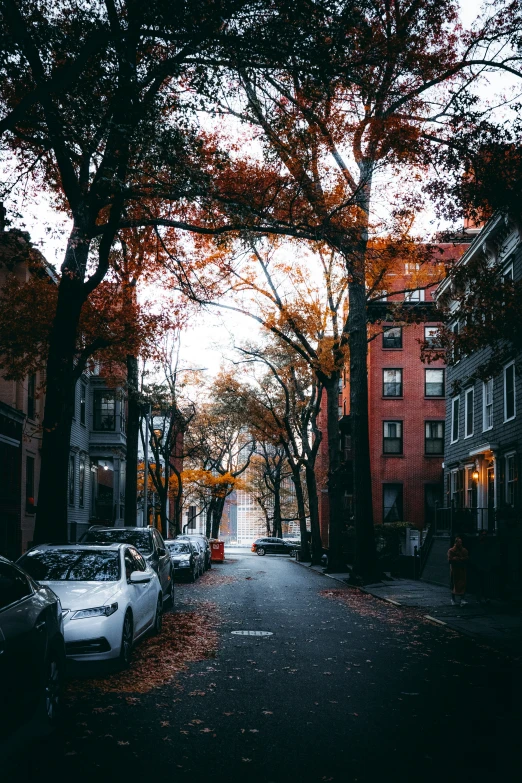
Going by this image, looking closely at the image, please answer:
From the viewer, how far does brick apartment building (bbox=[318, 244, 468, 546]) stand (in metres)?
49.2

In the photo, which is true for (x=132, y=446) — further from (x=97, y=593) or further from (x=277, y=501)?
(x=277, y=501)

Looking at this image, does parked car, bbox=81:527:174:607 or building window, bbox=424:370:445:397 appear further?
building window, bbox=424:370:445:397

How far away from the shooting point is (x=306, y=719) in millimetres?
7488

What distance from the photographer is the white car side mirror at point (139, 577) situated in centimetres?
1104

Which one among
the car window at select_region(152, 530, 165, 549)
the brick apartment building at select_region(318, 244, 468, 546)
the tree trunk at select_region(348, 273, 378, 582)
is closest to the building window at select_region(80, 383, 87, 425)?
the brick apartment building at select_region(318, 244, 468, 546)

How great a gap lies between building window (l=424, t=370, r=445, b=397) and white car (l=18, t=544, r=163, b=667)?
39478mm

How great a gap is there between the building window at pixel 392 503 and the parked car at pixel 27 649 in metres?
43.1

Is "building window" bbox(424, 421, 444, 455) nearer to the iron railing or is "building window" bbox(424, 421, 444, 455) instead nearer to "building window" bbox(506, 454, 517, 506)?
the iron railing

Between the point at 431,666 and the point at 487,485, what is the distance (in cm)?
1943

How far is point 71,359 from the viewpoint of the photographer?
53.3 feet

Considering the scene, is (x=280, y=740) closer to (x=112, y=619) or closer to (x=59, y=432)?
(x=112, y=619)

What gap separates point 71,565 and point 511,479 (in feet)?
59.2

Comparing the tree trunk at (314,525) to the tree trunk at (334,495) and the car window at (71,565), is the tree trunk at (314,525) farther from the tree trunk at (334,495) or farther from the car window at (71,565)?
the car window at (71,565)

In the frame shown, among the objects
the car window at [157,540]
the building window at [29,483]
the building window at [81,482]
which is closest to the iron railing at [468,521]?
the car window at [157,540]
